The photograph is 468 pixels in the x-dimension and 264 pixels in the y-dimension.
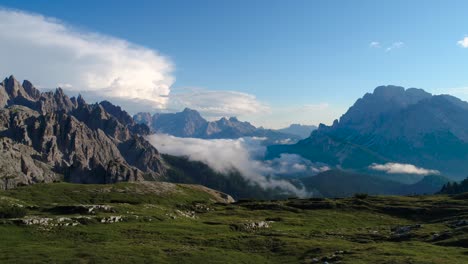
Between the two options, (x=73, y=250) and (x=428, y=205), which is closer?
(x=73, y=250)

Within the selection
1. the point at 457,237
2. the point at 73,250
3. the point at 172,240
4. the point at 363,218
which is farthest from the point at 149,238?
the point at 363,218

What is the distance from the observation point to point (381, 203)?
157m

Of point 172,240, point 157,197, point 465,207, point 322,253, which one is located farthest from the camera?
point 157,197

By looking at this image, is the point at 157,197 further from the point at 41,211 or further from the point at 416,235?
the point at 416,235

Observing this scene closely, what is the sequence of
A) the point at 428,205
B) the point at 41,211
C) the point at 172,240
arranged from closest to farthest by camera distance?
the point at 172,240, the point at 41,211, the point at 428,205

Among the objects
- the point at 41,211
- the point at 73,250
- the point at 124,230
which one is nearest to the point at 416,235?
the point at 124,230

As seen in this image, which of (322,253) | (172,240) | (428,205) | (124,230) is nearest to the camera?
(322,253)

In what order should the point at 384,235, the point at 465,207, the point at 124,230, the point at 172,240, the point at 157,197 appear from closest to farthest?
1. the point at 172,240
2. the point at 124,230
3. the point at 384,235
4. the point at 465,207
5. the point at 157,197

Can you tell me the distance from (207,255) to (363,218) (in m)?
81.7

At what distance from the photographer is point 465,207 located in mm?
139375

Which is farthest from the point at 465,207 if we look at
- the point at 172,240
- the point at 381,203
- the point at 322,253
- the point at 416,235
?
the point at 172,240

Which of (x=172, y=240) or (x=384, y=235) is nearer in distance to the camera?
(x=172, y=240)

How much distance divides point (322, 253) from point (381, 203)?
335 ft

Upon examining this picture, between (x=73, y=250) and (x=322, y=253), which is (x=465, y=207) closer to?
(x=322, y=253)
